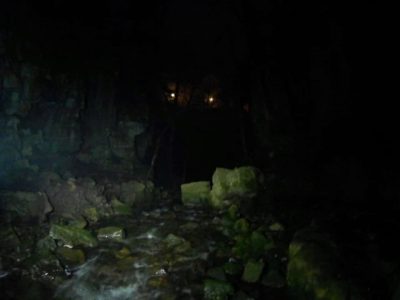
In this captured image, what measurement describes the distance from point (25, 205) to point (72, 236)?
2349 millimetres

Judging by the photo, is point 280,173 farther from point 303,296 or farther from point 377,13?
point 303,296

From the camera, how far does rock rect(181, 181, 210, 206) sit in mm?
14708

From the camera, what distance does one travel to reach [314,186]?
15789mm

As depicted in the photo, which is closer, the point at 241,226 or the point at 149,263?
the point at 149,263

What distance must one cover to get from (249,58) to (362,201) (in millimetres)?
10532

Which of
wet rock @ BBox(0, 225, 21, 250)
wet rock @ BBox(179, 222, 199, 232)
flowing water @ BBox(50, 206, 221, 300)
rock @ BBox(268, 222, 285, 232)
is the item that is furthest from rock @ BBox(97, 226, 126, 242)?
rock @ BBox(268, 222, 285, 232)

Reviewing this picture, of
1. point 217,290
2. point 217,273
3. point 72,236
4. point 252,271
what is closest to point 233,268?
point 217,273

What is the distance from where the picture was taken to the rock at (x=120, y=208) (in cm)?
1346

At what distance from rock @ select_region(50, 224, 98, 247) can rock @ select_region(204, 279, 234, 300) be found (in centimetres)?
386

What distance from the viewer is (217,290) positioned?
8.07 m

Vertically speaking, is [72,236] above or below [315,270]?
above

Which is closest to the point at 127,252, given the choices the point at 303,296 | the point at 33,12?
the point at 303,296

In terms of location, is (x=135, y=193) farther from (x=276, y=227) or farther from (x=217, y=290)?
(x=217, y=290)

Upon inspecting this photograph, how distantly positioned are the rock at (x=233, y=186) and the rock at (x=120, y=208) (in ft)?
9.56
